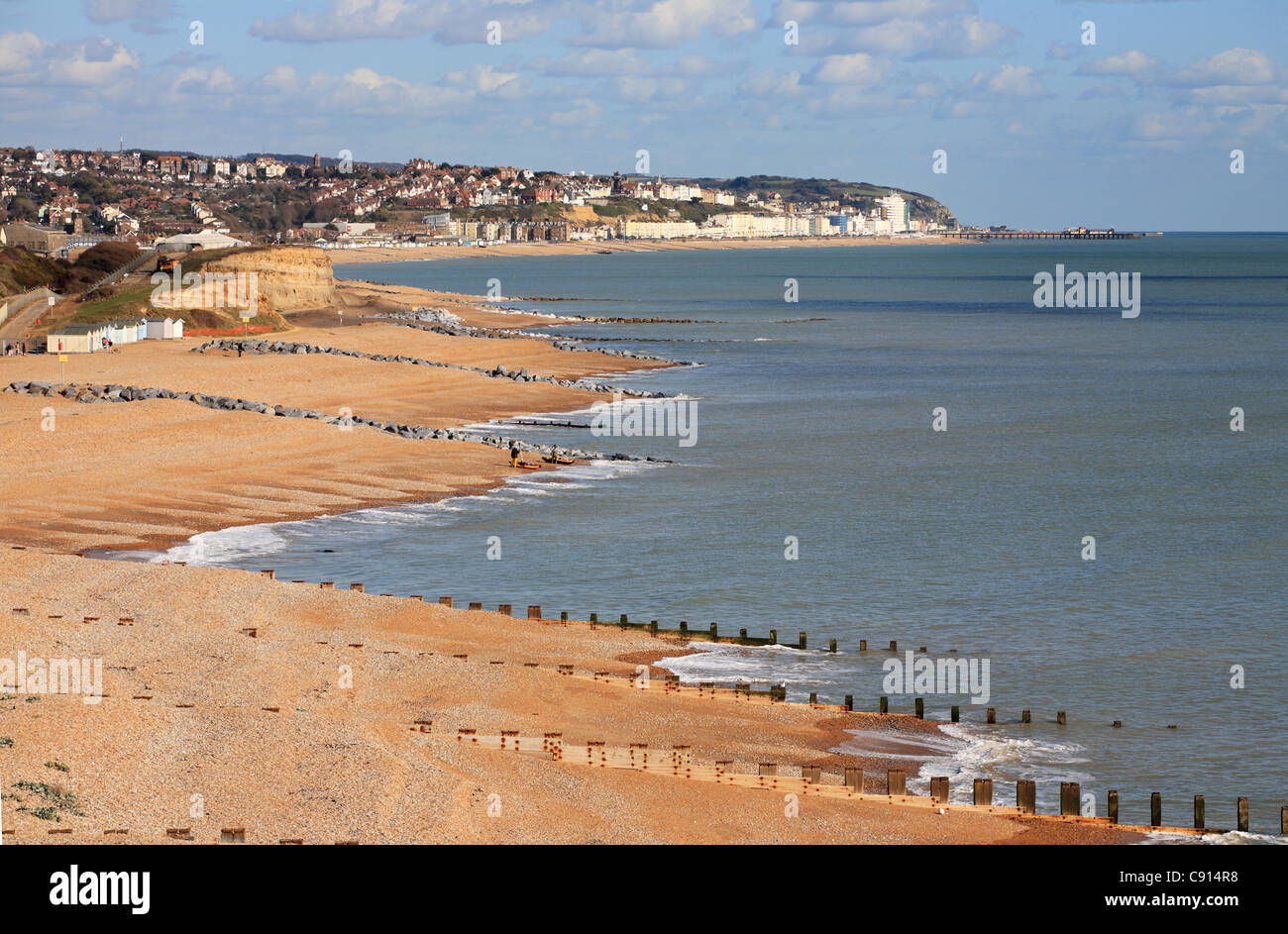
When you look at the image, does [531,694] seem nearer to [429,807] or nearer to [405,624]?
[405,624]

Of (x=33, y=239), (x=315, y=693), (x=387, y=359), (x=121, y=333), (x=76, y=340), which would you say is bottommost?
(x=315, y=693)

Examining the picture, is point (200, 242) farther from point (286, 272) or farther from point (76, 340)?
point (76, 340)

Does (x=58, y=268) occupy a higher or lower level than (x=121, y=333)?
higher

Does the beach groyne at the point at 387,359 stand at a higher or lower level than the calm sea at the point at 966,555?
higher

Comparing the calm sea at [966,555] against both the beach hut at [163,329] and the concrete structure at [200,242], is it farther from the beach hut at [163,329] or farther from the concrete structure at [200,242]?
the concrete structure at [200,242]

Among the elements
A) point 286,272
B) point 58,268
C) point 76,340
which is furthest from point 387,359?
point 58,268

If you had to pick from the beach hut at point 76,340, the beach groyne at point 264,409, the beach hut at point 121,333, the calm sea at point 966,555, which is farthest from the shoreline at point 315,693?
the beach hut at point 121,333
